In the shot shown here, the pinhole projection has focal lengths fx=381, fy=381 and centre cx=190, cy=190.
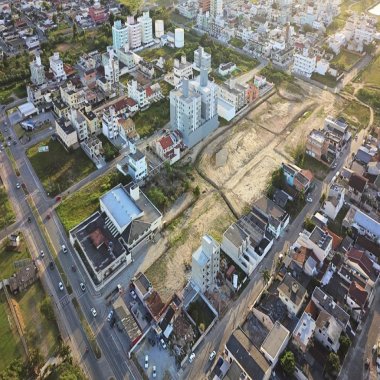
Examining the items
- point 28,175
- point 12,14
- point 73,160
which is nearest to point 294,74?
point 73,160

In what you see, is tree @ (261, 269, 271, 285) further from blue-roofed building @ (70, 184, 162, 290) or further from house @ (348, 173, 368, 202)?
house @ (348, 173, 368, 202)

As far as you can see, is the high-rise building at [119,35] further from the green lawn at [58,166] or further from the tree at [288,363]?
the tree at [288,363]

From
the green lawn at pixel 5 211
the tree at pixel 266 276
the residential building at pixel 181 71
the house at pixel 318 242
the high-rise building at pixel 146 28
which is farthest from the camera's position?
the high-rise building at pixel 146 28

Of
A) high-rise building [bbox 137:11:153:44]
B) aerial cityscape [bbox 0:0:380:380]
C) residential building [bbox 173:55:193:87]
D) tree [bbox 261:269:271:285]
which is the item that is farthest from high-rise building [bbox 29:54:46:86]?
tree [bbox 261:269:271:285]

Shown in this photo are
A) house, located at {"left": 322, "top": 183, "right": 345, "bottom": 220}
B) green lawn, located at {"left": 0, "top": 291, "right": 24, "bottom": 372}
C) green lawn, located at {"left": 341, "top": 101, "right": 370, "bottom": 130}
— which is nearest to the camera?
green lawn, located at {"left": 0, "top": 291, "right": 24, "bottom": 372}

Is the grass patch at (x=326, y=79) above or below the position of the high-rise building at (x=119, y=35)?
below

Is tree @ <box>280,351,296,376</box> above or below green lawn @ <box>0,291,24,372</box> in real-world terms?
above

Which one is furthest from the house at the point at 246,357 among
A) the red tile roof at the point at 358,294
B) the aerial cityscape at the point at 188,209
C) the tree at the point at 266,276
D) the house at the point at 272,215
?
the house at the point at 272,215

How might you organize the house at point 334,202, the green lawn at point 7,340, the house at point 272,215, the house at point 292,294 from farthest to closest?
the house at point 334,202 < the house at point 272,215 < the house at point 292,294 < the green lawn at point 7,340
